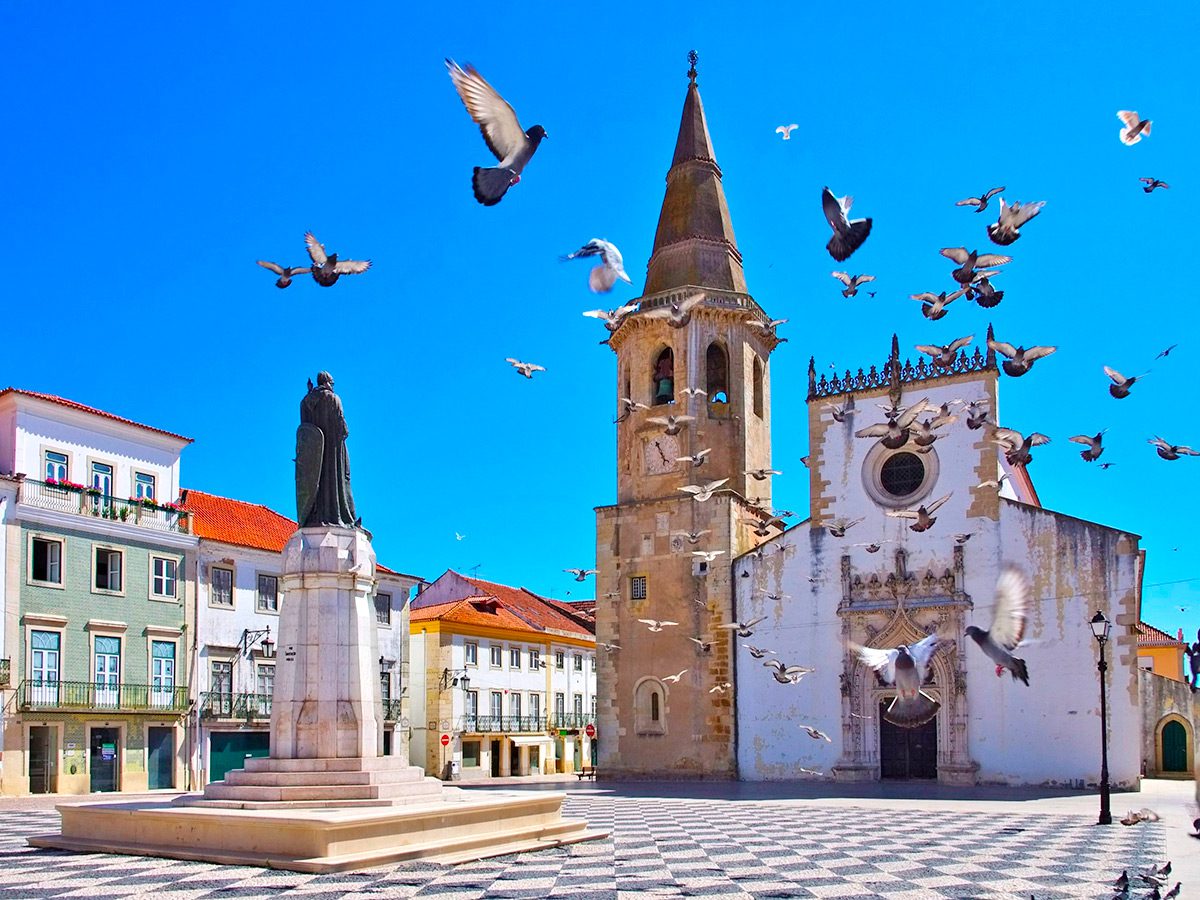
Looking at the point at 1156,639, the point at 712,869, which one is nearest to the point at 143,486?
the point at 712,869

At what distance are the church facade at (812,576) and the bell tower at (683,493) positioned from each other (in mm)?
61

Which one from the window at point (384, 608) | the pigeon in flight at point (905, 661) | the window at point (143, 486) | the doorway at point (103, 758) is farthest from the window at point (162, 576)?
the pigeon in flight at point (905, 661)

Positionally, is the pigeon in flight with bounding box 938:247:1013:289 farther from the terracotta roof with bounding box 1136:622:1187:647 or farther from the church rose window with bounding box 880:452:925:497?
the terracotta roof with bounding box 1136:622:1187:647

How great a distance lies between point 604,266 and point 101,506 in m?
21.2

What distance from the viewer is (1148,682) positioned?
4044 centimetres

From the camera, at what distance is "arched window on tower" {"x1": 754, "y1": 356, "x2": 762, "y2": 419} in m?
39.7

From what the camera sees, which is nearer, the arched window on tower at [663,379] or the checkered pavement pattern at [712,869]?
the checkered pavement pattern at [712,869]

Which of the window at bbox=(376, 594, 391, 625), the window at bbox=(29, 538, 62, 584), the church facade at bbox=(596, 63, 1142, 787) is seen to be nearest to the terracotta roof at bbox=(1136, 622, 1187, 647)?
the church facade at bbox=(596, 63, 1142, 787)

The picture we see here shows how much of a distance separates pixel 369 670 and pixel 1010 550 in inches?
850

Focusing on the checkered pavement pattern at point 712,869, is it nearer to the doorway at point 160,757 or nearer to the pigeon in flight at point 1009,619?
the pigeon in flight at point 1009,619

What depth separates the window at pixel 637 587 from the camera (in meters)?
37.6

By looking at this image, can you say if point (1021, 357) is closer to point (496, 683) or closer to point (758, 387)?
point (758, 387)

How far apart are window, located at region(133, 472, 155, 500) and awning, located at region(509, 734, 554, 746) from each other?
63.2 feet

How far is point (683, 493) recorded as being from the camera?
121ft
